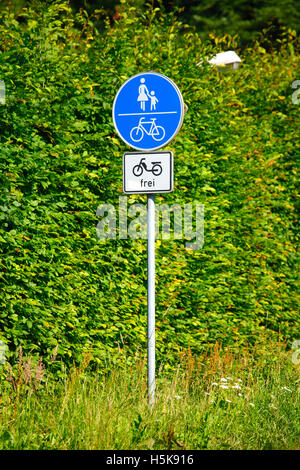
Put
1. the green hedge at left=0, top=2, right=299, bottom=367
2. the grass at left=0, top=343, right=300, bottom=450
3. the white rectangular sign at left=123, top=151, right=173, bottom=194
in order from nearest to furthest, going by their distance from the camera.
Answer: the grass at left=0, top=343, right=300, bottom=450
the white rectangular sign at left=123, top=151, right=173, bottom=194
the green hedge at left=0, top=2, right=299, bottom=367

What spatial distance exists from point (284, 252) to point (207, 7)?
14.2 m

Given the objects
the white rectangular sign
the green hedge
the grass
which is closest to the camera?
the grass

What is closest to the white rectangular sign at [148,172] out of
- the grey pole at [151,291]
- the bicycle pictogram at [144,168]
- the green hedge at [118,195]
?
the bicycle pictogram at [144,168]

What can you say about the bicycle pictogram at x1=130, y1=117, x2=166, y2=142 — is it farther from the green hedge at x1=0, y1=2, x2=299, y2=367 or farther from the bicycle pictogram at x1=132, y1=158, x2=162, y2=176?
the green hedge at x1=0, y1=2, x2=299, y2=367

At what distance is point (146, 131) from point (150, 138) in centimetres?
7

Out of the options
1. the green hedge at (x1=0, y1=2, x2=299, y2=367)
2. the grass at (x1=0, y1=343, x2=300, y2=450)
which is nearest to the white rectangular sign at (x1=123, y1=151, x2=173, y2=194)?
the green hedge at (x1=0, y1=2, x2=299, y2=367)

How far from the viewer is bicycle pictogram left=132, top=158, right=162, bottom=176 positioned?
169 inches

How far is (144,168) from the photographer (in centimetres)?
433

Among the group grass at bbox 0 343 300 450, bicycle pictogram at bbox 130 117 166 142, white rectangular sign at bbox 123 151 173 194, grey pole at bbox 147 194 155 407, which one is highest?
bicycle pictogram at bbox 130 117 166 142

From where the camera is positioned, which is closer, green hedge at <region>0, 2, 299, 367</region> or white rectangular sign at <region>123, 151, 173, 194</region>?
white rectangular sign at <region>123, 151, 173, 194</region>

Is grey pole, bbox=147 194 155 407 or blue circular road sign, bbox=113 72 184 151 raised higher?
blue circular road sign, bbox=113 72 184 151

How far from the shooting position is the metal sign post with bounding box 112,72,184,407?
4305 mm

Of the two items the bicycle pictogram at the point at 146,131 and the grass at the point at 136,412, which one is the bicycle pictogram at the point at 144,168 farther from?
the grass at the point at 136,412

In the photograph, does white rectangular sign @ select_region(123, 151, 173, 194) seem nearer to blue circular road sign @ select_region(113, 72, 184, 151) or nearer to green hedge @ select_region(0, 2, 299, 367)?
blue circular road sign @ select_region(113, 72, 184, 151)
